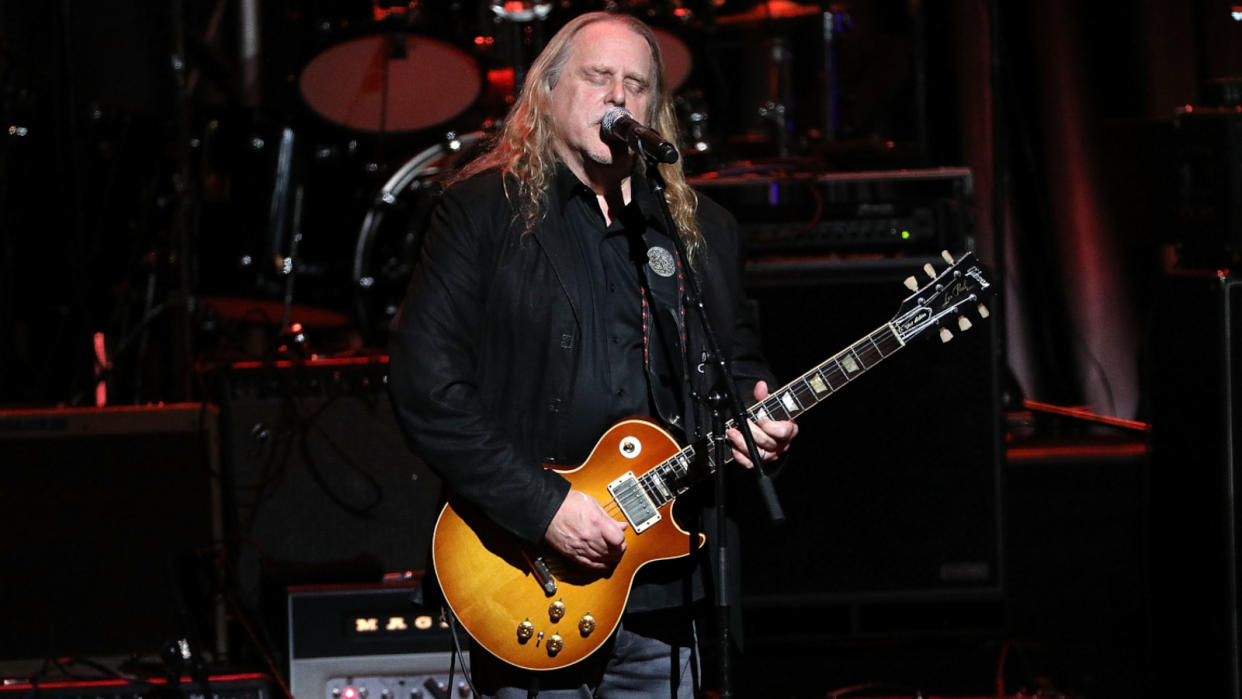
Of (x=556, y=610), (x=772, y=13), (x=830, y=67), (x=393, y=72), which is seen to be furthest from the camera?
(x=830, y=67)

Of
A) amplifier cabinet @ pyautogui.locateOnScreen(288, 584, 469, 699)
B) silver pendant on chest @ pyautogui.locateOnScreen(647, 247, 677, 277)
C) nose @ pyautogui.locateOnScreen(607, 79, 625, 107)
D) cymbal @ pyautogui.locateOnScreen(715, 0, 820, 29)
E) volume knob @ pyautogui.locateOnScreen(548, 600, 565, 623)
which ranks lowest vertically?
amplifier cabinet @ pyautogui.locateOnScreen(288, 584, 469, 699)

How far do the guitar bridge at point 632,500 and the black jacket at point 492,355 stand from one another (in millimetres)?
100

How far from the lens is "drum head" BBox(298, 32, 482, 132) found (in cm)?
569

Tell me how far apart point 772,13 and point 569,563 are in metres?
4.33

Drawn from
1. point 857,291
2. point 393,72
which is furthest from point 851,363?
point 393,72

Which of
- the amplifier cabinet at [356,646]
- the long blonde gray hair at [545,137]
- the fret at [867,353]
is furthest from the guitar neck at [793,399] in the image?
the amplifier cabinet at [356,646]

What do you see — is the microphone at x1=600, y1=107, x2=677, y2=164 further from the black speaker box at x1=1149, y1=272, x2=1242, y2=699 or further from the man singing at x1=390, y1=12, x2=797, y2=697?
the black speaker box at x1=1149, y1=272, x2=1242, y2=699

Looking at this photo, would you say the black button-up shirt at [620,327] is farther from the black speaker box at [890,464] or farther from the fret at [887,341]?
the black speaker box at [890,464]

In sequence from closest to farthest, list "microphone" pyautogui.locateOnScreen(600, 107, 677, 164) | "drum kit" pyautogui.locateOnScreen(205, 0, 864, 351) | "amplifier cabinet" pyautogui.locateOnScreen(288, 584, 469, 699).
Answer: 1. "microphone" pyautogui.locateOnScreen(600, 107, 677, 164)
2. "amplifier cabinet" pyautogui.locateOnScreen(288, 584, 469, 699)
3. "drum kit" pyautogui.locateOnScreen(205, 0, 864, 351)

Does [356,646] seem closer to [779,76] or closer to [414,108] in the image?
[414,108]

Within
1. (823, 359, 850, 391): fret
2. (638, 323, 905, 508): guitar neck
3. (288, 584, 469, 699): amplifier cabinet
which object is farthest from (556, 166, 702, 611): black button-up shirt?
(288, 584, 469, 699): amplifier cabinet

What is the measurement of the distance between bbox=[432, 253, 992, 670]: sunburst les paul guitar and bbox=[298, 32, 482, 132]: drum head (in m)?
3.04

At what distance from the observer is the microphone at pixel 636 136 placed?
2711 mm

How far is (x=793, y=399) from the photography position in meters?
3.15
